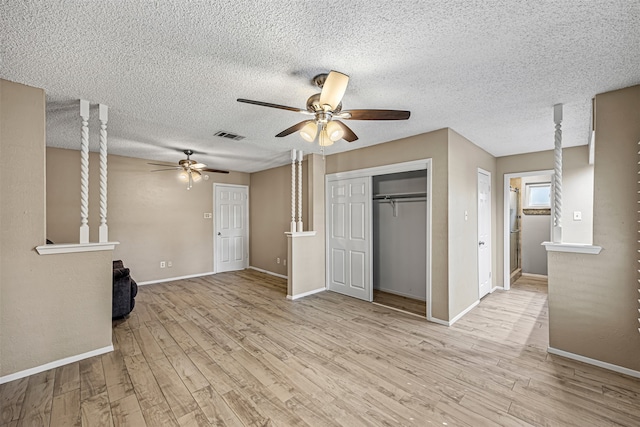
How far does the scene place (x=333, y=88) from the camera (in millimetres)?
1730

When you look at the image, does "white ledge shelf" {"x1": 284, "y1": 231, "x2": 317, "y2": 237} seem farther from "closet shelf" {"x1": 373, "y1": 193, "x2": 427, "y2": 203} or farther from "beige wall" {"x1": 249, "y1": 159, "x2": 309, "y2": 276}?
"closet shelf" {"x1": 373, "y1": 193, "x2": 427, "y2": 203}

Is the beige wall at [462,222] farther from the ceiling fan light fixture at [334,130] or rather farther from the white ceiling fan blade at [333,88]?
the white ceiling fan blade at [333,88]

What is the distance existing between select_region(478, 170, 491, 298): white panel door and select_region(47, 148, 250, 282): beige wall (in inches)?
208

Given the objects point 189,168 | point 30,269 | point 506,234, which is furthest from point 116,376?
point 506,234

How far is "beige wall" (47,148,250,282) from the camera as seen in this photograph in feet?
14.7

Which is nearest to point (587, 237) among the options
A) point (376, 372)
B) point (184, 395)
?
point (376, 372)

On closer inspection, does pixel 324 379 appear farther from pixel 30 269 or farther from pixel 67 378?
pixel 30 269

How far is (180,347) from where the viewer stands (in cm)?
279

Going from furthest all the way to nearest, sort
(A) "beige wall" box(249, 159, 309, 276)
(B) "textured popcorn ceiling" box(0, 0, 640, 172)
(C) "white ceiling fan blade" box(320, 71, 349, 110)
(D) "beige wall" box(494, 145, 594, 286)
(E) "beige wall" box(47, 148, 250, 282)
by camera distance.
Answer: (A) "beige wall" box(249, 159, 309, 276), (E) "beige wall" box(47, 148, 250, 282), (D) "beige wall" box(494, 145, 594, 286), (C) "white ceiling fan blade" box(320, 71, 349, 110), (B) "textured popcorn ceiling" box(0, 0, 640, 172)

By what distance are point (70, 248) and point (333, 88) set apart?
278 cm

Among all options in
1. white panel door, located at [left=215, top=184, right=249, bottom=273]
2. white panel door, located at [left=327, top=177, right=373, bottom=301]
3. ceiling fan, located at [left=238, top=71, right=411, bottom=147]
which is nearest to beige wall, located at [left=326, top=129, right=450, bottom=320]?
white panel door, located at [left=327, top=177, right=373, bottom=301]

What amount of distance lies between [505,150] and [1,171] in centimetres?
613

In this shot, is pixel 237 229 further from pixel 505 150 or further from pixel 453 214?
pixel 505 150

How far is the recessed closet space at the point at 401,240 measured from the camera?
14.3 ft
